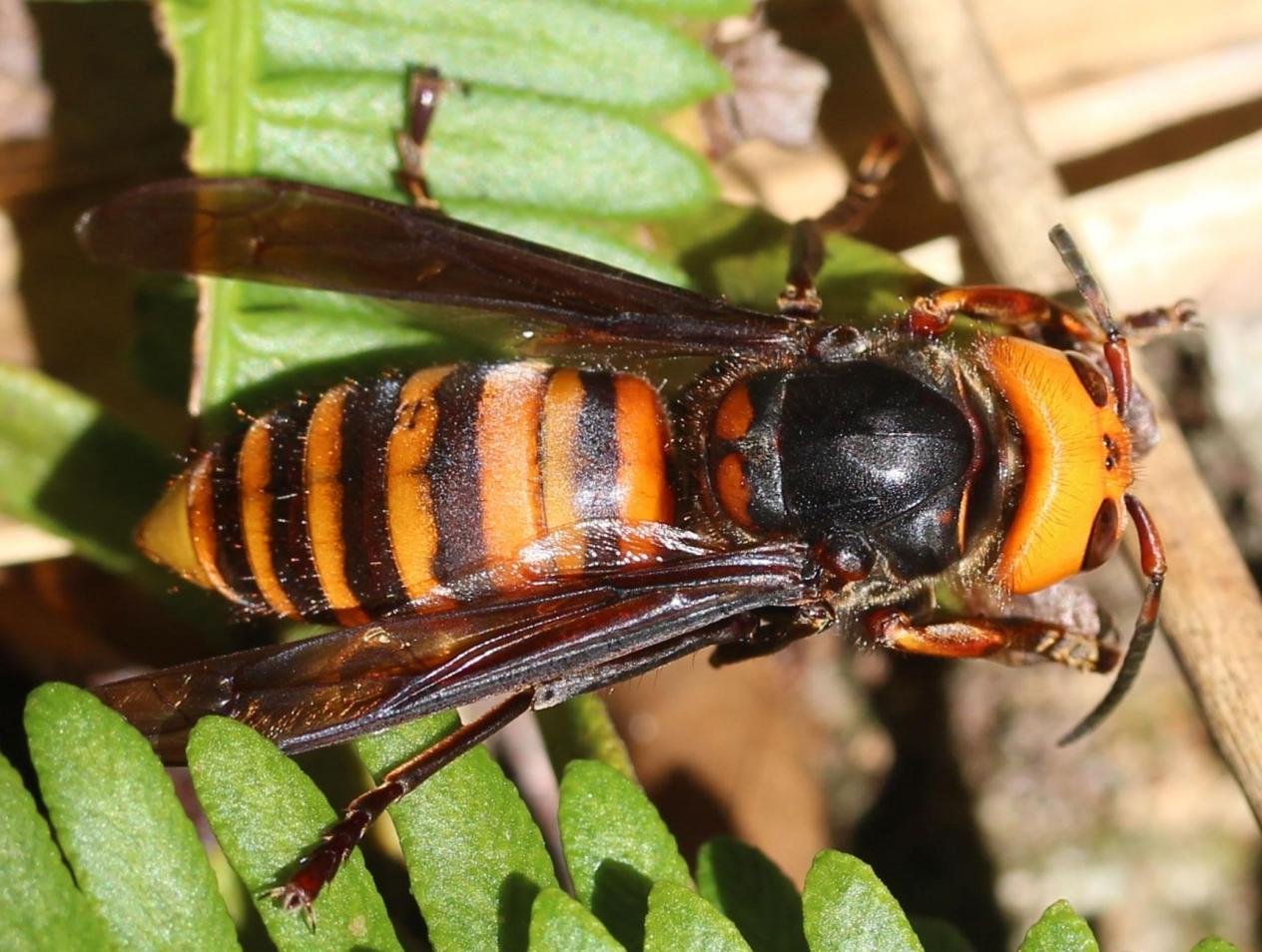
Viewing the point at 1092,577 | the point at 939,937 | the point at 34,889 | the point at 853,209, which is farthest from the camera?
the point at 1092,577

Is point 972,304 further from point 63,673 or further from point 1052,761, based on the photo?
point 63,673

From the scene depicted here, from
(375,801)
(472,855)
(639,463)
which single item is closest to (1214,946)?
(472,855)

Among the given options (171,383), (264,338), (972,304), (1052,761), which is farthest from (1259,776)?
(171,383)

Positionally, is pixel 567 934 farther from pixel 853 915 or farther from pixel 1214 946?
pixel 1214 946

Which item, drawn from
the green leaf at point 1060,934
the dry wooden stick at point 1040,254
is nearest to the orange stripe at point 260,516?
the green leaf at point 1060,934

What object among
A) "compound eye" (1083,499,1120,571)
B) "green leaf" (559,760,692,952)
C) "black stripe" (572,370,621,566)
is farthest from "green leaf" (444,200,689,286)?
"green leaf" (559,760,692,952)

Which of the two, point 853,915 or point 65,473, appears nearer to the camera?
point 853,915
